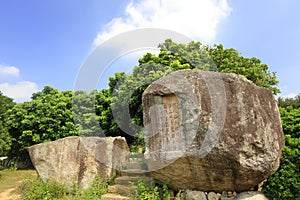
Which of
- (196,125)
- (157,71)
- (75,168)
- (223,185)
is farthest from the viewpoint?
(157,71)

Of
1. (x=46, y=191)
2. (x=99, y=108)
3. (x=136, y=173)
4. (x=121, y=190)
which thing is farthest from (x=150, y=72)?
(x=46, y=191)

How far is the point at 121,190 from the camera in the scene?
19.2 feet

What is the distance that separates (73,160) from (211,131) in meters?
3.71

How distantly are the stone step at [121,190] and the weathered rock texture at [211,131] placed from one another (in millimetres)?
1213

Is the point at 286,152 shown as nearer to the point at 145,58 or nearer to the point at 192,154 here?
the point at 192,154

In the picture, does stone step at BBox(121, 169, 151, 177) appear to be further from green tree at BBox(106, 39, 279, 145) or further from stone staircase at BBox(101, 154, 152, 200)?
green tree at BBox(106, 39, 279, 145)

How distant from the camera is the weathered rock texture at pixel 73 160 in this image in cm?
602

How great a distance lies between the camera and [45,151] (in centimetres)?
624

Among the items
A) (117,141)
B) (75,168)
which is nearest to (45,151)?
(75,168)

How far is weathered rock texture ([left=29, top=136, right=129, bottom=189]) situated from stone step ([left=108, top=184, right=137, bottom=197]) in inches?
18.4

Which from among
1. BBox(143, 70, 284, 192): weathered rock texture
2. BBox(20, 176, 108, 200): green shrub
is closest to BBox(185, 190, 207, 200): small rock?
BBox(143, 70, 284, 192): weathered rock texture

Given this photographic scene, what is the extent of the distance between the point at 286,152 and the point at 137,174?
141 inches

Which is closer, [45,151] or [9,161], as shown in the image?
[45,151]

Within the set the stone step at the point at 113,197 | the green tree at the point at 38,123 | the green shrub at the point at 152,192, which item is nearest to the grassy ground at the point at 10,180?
the green tree at the point at 38,123
